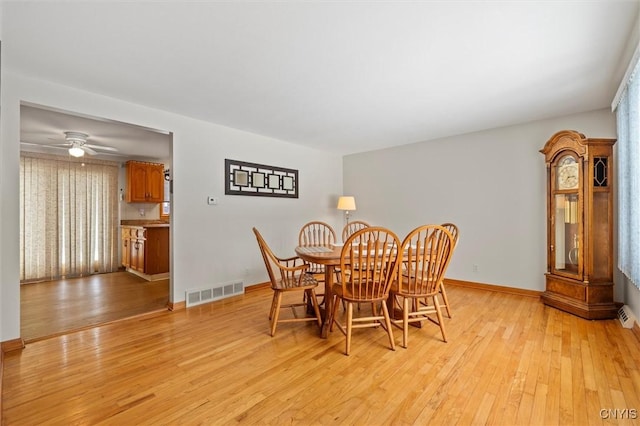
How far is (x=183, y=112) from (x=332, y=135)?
2064 millimetres

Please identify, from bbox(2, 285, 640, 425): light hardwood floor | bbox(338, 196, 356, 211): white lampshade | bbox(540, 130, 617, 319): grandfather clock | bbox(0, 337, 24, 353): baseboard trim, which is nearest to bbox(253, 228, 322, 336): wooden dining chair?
bbox(2, 285, 640, 425): light hardwood floor

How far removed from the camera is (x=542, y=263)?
365cm

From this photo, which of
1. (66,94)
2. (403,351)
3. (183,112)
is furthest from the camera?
(183,112)

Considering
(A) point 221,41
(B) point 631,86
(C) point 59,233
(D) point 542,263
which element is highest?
(A) point 221,41

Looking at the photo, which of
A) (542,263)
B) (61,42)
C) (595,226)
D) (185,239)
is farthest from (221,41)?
(542,263)

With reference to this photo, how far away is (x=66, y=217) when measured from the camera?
193 inches

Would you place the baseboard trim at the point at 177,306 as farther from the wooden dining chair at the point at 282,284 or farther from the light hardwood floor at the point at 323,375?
the wooden dining chair at the point at 282,284

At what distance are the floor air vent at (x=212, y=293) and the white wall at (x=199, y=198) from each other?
0.09m

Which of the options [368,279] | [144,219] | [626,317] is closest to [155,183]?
[144,219]

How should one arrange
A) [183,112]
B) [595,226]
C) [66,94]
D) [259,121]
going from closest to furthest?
[66,94]
[595,226]
[183,112]
[259,121]

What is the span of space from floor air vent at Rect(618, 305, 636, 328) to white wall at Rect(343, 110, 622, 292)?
0.32 m

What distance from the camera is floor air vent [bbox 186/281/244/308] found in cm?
342

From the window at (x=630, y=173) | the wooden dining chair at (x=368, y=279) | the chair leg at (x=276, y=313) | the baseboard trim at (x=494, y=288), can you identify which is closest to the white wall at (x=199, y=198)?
the chair leg at (x=276, y=313)

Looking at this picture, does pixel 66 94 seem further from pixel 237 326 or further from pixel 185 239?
pixel 237 326
